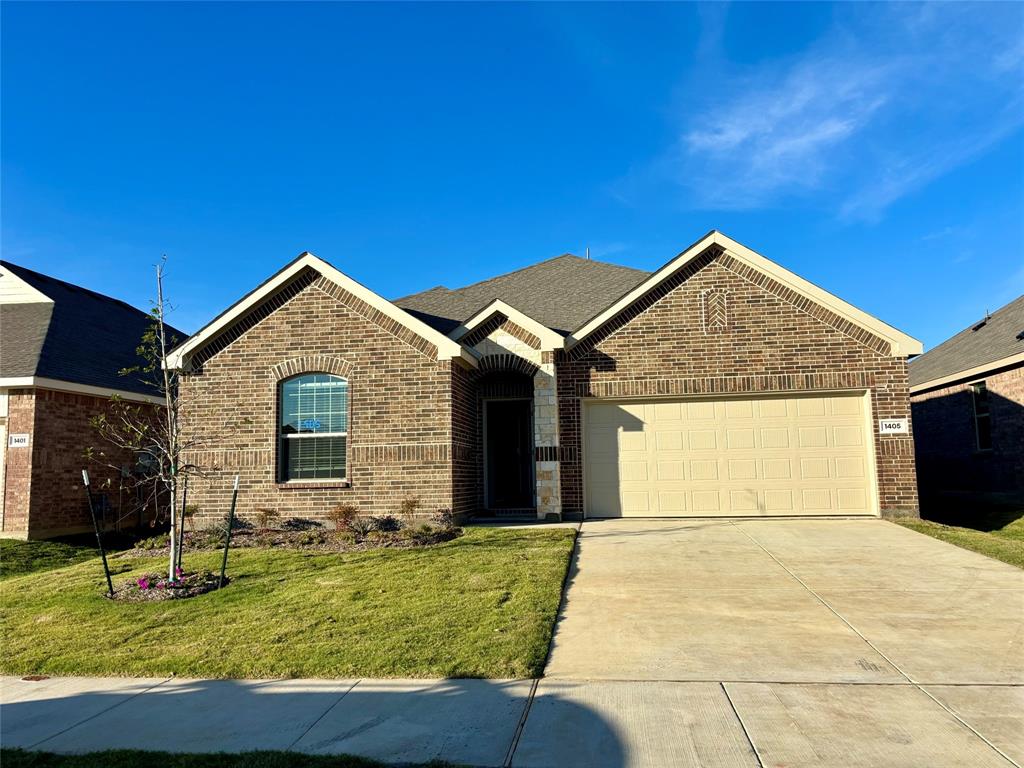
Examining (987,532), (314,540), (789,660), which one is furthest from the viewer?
(987,532)

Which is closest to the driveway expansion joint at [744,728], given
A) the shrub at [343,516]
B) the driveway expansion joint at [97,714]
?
the driveway expansion joint at [97,714]

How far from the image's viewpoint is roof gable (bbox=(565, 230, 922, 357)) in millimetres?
13031

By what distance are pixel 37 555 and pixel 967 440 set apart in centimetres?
2135

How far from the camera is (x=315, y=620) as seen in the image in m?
6.96

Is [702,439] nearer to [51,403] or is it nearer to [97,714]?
[97,714]

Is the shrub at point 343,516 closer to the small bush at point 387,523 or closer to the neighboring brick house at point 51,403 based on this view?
the small bush at point 387,523

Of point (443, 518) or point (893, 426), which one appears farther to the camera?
point (893, 426)

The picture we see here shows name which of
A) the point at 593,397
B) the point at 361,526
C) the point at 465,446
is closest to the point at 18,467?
the point at 361,526

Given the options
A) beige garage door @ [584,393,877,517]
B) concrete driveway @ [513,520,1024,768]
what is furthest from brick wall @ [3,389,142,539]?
concrete driveway @ [513,520,1024,768]

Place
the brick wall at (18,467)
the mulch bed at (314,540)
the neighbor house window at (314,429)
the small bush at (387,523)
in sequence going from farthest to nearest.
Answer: the brick wall at (18,467)
the neighbor house window at (314,429)
the small bush at (387,523)
the mulch bed at (314,540)

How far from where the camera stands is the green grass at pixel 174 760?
396 centimetres

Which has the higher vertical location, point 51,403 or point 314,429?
point 51,403

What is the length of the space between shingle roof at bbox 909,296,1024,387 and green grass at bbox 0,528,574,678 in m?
13.1

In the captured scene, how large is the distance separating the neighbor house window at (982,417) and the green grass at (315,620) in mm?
12931
